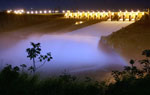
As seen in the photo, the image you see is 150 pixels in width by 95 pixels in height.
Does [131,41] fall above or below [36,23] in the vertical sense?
below

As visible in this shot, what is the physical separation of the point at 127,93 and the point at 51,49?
1315cm

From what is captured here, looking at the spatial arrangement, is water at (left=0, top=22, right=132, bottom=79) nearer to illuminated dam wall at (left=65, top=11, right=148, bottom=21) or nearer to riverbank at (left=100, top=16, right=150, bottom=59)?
riverbank at (left=100, top=16, right=150, bottom=59)

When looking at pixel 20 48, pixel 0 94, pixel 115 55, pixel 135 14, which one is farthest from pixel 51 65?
pixel 135 14

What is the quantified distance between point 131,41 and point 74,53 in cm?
379

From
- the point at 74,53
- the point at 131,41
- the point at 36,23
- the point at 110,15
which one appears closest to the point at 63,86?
the point at 74,53

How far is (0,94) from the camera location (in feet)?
14.4

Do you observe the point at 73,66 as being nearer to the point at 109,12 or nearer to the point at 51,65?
the point at 51,65

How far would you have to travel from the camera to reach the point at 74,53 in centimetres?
1570

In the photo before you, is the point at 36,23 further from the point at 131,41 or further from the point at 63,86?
the point at 63,86

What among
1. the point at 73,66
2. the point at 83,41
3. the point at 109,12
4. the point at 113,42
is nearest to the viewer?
the point at 73,66

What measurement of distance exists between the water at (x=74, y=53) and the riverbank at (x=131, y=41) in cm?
59

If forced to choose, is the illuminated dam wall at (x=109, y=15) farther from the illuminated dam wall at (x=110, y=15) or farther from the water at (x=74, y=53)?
the water at (x=74, y=53)

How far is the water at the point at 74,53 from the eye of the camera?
39.9ft

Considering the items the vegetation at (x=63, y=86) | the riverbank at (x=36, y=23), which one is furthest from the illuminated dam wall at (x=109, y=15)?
the vegetation at (x=63, y=86)
